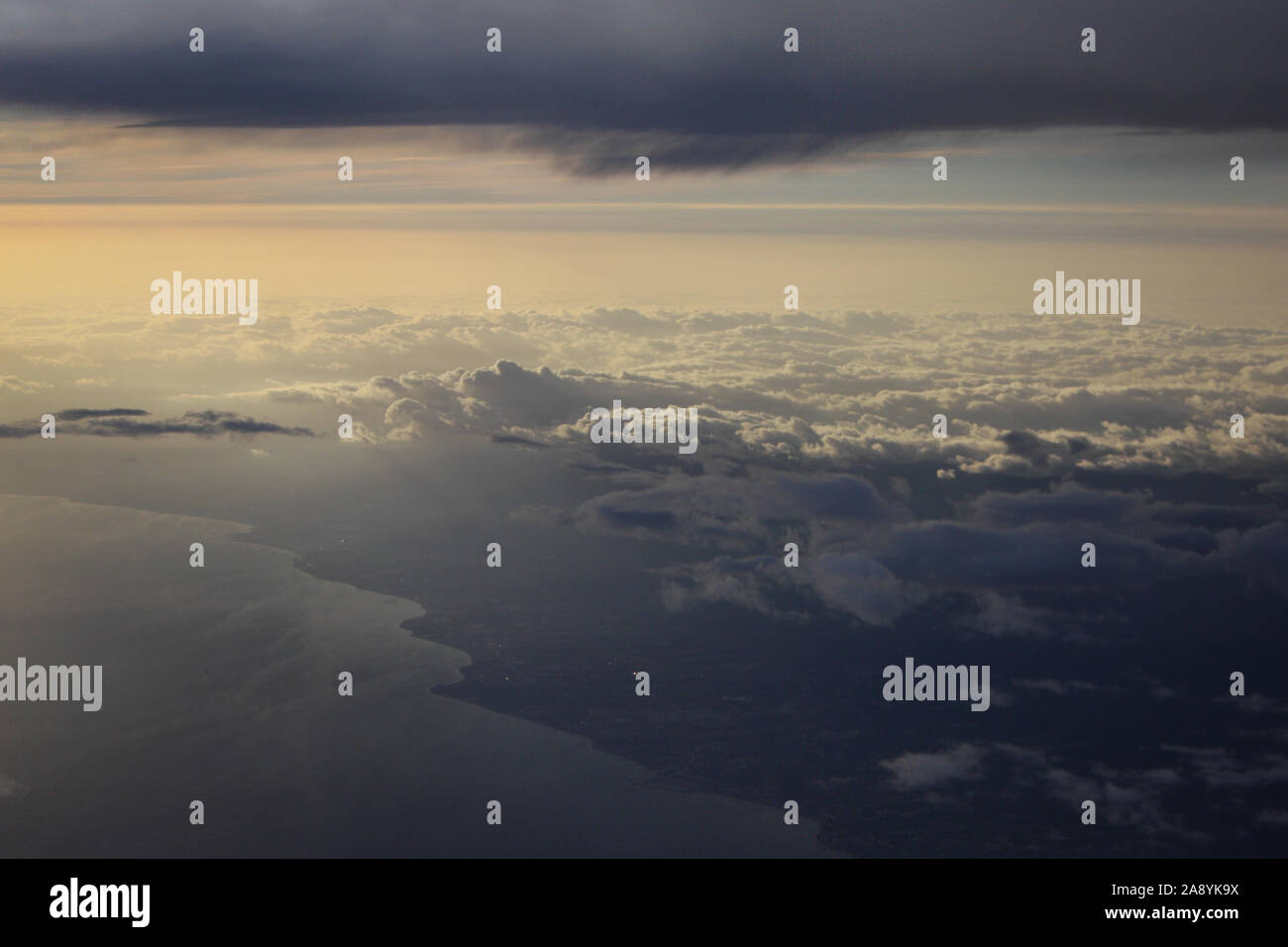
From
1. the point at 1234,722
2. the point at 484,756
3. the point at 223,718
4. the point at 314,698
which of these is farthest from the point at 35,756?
the point at 1234,722

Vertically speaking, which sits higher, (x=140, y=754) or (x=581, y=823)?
(x=140, y=754)

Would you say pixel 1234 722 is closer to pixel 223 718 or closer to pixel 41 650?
pixel 223 718

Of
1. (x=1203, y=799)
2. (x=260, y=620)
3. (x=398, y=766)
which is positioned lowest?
(x=1203, y=799)

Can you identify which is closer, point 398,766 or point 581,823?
point 581,823

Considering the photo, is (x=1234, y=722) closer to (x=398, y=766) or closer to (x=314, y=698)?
(x=398, y=766)

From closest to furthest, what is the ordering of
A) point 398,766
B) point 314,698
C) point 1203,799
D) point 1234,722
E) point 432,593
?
point 398,766 < point 1203,799 < point 314,698 < point 1234,722 < point 432,593

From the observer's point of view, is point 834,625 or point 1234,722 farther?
point 834,625

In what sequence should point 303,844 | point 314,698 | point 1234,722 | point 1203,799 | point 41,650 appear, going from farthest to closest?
point 41,650 < point 1234,722 < point 314,698 < point 1203,799 < point 303,844

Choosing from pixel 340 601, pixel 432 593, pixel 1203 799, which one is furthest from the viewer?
pixel 432 593

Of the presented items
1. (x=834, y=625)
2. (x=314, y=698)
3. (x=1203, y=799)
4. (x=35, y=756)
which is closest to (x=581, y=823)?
(x=314, y=698)
